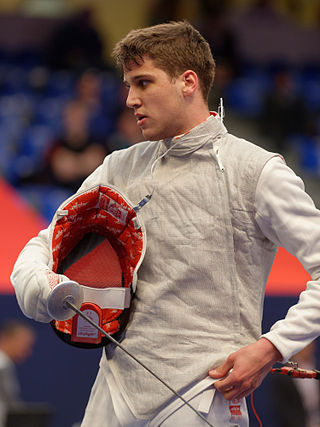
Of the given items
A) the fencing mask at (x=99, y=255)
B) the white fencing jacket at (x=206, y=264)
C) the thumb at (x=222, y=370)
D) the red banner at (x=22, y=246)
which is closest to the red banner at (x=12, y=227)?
the red banner at (x=22, y=246)

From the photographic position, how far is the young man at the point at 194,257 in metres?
1.37

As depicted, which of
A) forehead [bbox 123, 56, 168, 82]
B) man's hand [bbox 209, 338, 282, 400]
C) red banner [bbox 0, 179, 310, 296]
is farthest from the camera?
red banner [bbox 0, 179, 310, 296]

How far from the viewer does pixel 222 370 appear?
53.9 inches

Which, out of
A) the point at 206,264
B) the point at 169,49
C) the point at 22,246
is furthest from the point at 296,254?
the point at 22,246

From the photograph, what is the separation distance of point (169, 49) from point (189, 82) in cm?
8

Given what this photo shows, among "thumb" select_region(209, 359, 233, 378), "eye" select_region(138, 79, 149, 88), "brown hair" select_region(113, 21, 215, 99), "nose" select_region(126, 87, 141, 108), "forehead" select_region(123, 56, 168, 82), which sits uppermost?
"brown hair" select_region(113, 21, 215, 99)

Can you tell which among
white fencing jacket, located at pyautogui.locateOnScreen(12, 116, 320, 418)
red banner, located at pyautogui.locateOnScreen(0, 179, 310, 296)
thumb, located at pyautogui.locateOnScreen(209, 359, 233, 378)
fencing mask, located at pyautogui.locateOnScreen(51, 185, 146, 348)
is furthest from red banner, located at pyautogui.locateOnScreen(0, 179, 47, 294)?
thumb, located at pyautogui.locateOnScreen(209, 359, 233, 378)

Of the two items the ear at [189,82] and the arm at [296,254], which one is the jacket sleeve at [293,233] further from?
the ear at [189,82]

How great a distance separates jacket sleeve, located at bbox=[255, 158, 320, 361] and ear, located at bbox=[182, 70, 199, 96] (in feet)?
0.72

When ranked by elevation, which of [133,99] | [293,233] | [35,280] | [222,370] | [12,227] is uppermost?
[133,99]

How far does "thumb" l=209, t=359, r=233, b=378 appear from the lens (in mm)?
1354

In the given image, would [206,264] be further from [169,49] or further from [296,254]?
[169,49]

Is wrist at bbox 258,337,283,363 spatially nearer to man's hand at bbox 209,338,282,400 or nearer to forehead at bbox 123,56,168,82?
man's hand at bbox 209,338,282,400

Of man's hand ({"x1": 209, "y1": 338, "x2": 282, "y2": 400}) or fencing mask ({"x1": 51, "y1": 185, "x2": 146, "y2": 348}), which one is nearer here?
man's hand ({"x1": 209, "y1": 338, "x2": 282, "y2": 400})
